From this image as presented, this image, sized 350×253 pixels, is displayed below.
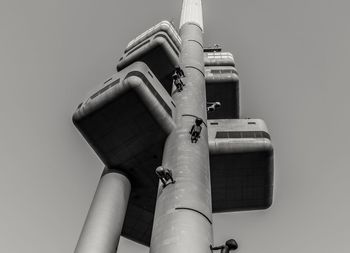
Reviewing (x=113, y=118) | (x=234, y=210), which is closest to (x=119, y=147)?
(x=113, y=118)

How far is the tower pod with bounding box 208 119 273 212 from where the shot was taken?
29797 millimetres

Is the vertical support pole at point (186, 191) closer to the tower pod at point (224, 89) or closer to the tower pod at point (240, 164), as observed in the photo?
the tower pod at point (240, 164)

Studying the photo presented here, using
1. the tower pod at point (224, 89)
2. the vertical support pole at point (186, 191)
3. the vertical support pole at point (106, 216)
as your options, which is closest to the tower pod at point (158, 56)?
→ the tower pod at point (224, 89)

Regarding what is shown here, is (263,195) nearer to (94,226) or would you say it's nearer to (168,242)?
(94,226)

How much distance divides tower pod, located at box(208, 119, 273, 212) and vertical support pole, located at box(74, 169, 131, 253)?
21.0 feet

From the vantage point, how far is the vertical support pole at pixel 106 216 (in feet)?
79.5

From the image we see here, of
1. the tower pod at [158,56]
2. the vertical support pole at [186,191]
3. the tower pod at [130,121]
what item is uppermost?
the tower pod at [158,56]

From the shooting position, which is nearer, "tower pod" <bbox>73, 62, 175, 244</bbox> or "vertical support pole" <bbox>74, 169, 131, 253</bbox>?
"vertical support pole" <bbox>74, 169, 131, 253</bbox>

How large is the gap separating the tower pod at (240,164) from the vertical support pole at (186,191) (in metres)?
3.05

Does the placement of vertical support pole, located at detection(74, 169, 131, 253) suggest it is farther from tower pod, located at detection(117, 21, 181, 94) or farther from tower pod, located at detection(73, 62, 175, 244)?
tower pod, located at detection(117, 21, 181, 94)

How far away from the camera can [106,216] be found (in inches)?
1016

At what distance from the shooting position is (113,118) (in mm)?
26922

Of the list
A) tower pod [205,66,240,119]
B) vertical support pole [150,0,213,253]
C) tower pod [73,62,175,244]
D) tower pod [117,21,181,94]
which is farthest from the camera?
tower pod [205,66,240,119]

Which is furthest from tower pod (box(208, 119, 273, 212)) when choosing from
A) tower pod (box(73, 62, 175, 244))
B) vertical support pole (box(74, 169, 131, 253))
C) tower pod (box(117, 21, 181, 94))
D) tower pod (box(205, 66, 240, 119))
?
tower pod (box(117, 21, 181, 94))
